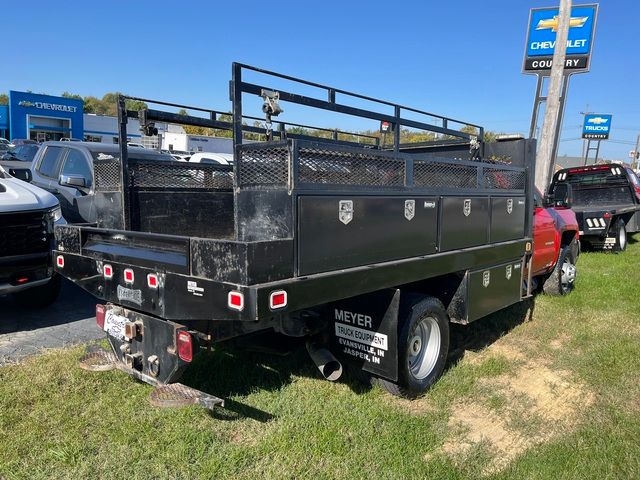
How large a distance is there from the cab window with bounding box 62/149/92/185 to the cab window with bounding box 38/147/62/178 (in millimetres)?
238

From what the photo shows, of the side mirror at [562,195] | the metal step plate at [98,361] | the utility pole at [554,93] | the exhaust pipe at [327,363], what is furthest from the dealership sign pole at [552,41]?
the metal step plate at [98,361]

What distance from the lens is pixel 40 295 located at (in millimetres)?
5758

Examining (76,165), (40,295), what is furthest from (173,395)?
(76,165)

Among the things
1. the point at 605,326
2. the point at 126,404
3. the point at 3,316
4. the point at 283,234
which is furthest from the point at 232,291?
the point at 605,326

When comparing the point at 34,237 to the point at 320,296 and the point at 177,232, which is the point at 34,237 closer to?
the point at 177,232

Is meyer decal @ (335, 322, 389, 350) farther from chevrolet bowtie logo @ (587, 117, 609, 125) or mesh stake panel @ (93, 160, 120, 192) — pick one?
chevrolet bowtie logo @ (587, 117, 609, 125)

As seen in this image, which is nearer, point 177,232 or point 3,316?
point 177,232

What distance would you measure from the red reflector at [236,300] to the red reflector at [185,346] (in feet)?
1.79

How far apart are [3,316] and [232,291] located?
13.9 feet

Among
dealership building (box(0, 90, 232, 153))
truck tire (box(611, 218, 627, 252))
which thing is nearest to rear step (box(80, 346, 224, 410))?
truck tire (box(611, 218, 627, 252))

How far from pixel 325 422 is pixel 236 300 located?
132 centimetres

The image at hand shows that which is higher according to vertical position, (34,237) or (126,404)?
(34,237)

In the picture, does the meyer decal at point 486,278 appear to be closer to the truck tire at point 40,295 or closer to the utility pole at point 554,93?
the truck tire at point 40,295

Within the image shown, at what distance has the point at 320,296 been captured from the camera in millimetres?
2912
